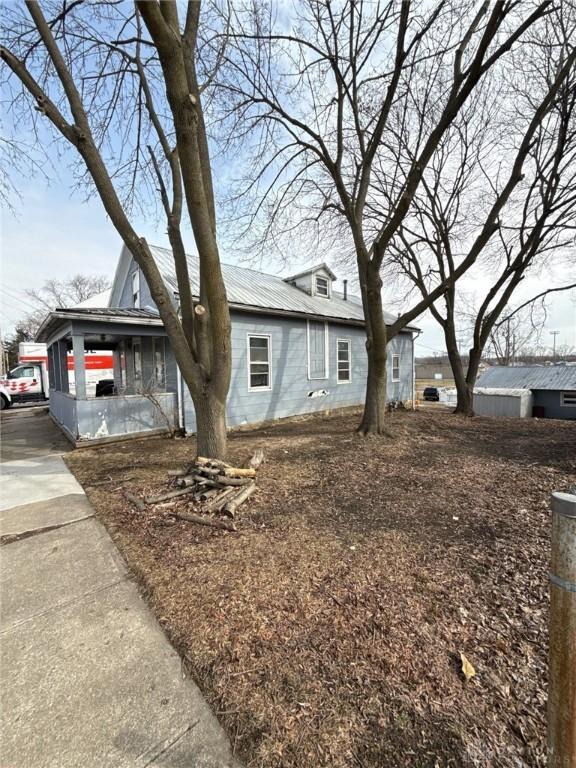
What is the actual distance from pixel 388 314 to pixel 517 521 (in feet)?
49.2

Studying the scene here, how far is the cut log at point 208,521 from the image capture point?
334 cm

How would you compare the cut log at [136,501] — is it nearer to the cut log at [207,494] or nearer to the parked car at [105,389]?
the cut log at [207,494]

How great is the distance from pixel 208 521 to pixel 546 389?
30.0 m

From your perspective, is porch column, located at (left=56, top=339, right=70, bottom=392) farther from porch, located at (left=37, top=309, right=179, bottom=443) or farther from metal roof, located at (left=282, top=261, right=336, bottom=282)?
metal roof, located at (left=282, top=261, right=336, bottom=282)

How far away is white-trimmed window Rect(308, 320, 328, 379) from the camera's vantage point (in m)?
10.8

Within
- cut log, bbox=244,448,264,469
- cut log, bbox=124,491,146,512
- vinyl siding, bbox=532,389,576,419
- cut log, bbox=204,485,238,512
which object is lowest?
vinyl siding, bbox=532,389,576,419

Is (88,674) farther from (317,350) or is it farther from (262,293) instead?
(317,350)

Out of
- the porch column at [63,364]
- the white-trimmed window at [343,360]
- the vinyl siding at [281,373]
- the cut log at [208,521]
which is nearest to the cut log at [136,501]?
the cut log at [208,521]

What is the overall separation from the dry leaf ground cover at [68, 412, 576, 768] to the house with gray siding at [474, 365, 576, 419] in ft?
82.6

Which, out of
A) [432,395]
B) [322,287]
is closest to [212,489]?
[322,287]

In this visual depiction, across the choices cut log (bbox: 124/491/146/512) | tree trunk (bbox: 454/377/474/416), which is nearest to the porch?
cut log (bbox: 124/491/146/512)

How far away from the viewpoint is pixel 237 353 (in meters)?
8.76

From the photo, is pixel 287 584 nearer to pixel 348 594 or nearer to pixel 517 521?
pixel 348 594

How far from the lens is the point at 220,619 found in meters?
2.12
